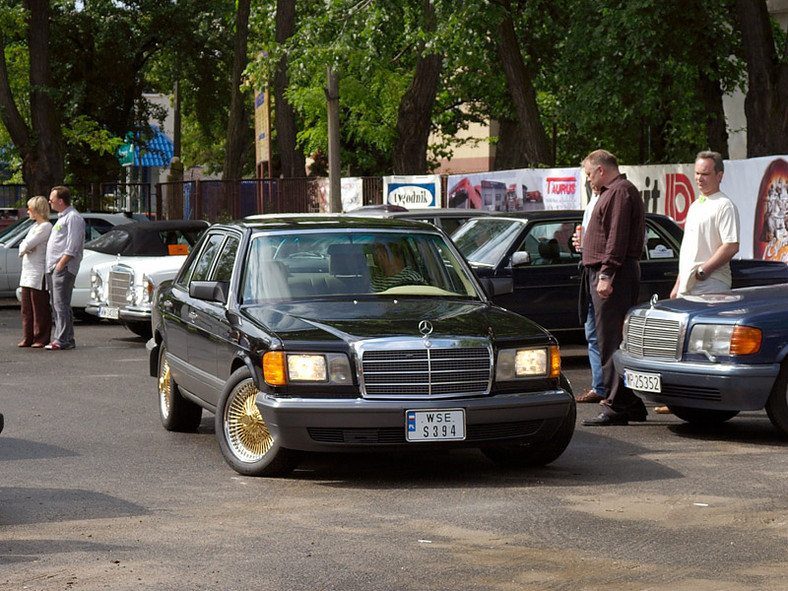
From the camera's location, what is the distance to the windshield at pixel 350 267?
8876 millimetres

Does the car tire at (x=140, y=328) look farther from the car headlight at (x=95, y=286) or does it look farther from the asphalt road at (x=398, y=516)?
the asphalt road at (x=398, y=516)

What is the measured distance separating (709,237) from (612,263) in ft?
2.74

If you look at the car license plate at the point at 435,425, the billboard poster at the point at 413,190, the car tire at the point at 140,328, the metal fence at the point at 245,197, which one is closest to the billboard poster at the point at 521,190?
the billboard poster at the point at 413,190

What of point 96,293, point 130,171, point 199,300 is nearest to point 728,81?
point 96,293

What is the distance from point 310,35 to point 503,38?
370cm

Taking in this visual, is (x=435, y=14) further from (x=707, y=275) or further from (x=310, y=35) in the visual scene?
(x=707, y=275)

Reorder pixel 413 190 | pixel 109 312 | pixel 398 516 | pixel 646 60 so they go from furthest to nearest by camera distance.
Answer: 1. pixel 413 190
2. pixel 646 60
3. pixel 109 312
4. pixel 398 516

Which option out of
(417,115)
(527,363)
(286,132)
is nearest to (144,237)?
(417,115)

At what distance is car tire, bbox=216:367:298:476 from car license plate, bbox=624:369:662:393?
2.81 meters

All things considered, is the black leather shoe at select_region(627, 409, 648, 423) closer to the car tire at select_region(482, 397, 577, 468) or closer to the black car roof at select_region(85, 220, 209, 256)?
the car tire at select_region(482, 397, 577, 468)

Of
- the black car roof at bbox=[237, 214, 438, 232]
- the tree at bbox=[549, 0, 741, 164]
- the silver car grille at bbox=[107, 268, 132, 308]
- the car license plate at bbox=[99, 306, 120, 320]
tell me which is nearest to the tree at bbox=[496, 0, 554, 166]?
the tree at bbox=[549, 0, 741, 164]

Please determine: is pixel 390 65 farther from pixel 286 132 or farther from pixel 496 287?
pixel 496 287

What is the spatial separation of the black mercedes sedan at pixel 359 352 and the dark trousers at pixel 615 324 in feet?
4.90

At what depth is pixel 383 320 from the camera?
8.22 metres
